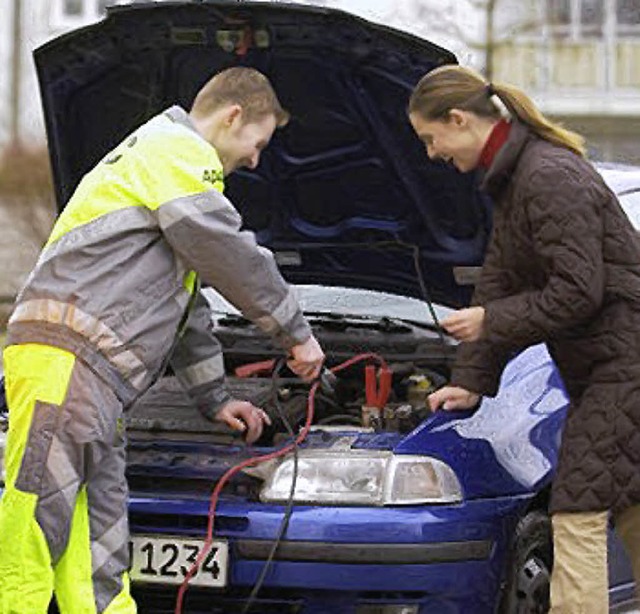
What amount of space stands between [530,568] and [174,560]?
3.56ft

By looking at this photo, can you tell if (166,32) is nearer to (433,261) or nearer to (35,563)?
(433,261)

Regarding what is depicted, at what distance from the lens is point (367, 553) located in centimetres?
470

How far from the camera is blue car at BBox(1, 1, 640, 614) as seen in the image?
476 cm

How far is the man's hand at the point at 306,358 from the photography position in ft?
15.9

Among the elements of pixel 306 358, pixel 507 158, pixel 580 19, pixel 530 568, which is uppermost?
pixel 507 158

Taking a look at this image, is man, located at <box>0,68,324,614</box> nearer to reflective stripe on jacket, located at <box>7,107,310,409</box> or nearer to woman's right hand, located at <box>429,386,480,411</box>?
reflective stripe on jacket, located at <box>7,107,310,409</box>

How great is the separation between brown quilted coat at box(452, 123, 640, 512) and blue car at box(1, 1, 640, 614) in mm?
341

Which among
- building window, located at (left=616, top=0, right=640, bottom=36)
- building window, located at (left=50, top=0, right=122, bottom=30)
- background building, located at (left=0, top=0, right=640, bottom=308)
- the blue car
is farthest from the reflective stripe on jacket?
building window, located at (left=616, top=0, right=640, bottom=36)

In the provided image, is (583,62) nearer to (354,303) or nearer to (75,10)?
(75,10)

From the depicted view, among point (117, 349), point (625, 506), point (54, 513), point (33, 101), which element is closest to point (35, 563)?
point (54, 513)

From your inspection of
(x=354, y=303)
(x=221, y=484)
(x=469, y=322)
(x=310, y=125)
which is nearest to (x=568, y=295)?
(x=469, y=322)

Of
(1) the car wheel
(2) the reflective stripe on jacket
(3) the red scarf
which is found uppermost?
(3) the red scarf

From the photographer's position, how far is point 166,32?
18.2ft

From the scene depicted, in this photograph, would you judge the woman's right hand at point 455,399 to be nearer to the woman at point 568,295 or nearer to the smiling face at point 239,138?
the woman at point 568,295
